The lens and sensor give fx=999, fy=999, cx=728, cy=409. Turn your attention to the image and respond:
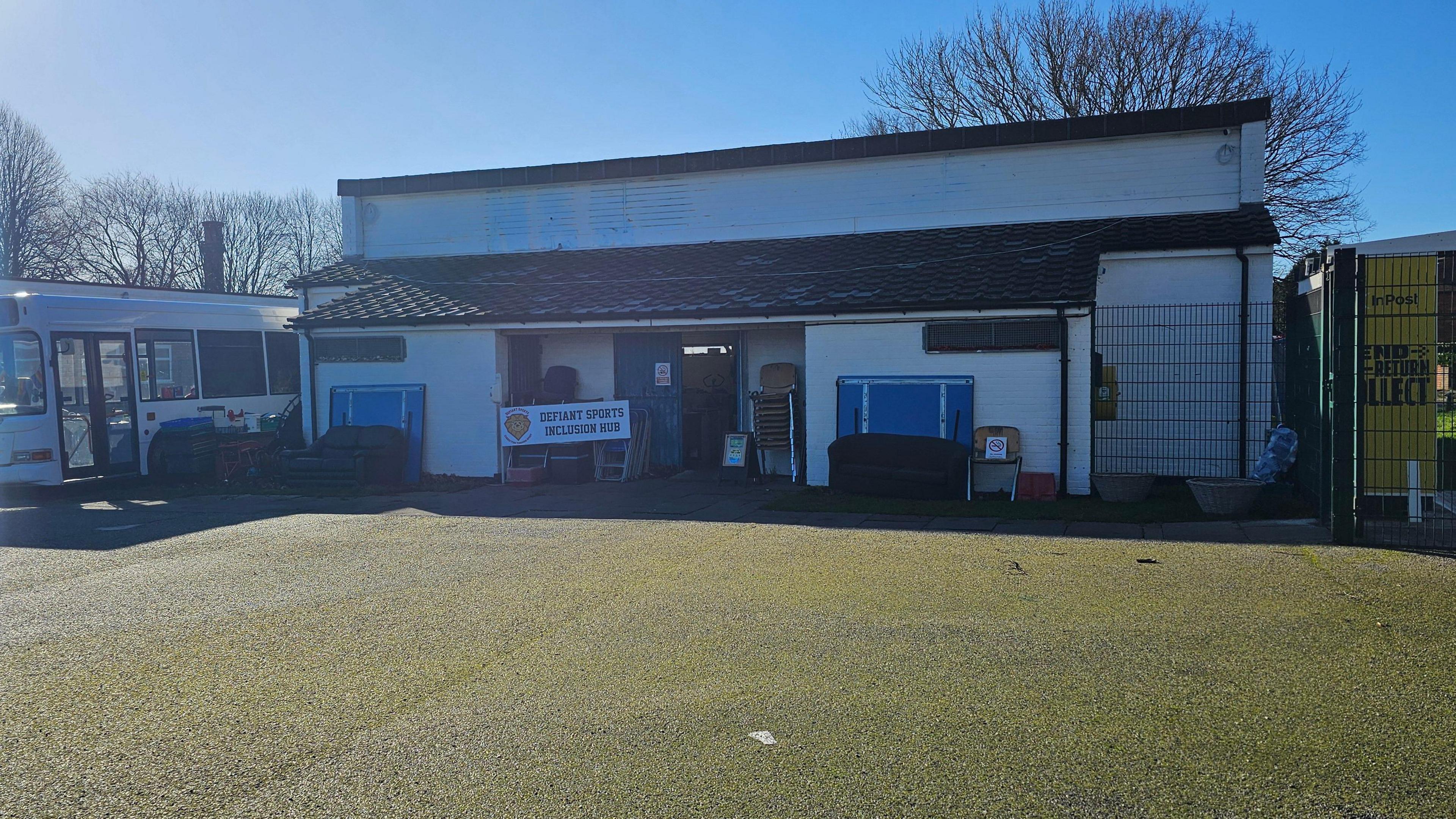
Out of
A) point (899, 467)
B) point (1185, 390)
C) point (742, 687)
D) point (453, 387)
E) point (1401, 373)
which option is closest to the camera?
point (742, 687)

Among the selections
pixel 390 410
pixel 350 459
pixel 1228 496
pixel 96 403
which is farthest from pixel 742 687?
pixel 96 403

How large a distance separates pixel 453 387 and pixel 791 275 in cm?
565

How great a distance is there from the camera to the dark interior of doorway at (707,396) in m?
16.4

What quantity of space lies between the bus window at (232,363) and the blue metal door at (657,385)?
661 centimetres

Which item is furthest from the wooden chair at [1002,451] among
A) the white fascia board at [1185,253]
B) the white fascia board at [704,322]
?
the white fascia board at [1185,253]

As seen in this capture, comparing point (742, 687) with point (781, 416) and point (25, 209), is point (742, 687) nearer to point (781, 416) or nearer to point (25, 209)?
point (781, 416)

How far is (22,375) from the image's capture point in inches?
555

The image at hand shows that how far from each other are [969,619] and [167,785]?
4460mm

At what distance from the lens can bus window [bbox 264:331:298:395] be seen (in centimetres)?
1820

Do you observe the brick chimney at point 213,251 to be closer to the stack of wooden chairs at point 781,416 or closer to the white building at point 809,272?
the white building at point 809,272

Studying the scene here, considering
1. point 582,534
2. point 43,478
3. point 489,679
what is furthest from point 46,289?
point 489,679

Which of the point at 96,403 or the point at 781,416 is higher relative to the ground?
the point at 96,403

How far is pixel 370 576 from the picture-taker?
322 inches

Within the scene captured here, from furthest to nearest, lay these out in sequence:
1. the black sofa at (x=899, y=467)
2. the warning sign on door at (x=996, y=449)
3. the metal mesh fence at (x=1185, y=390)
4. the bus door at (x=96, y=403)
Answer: the bus door at (x=96, y=403) < the metal mesh fence at (x=1185, y=390) < the warning sign on door at (x=996, y=449) < the black sofa at (x=899, y=467)
